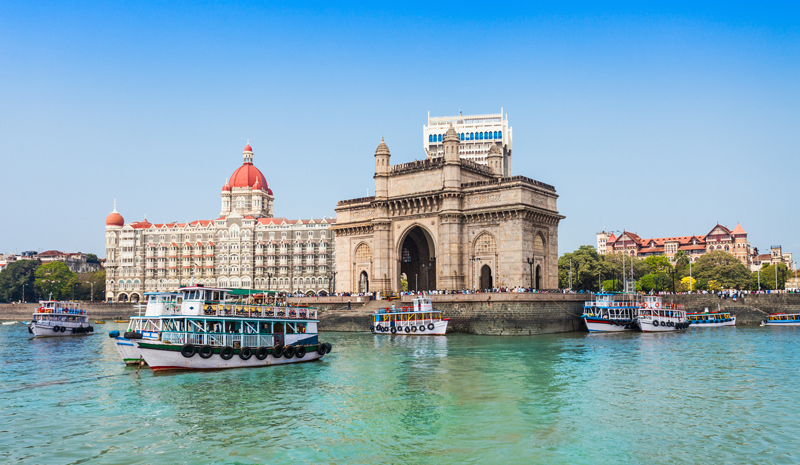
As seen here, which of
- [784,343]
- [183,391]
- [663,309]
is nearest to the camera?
[183,391]

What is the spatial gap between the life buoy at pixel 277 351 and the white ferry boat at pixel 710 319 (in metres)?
48.1

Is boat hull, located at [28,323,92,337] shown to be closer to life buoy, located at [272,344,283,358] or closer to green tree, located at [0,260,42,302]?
life buoy, located at [272,344,283,358]

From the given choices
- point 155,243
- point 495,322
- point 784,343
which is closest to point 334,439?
point 495,322

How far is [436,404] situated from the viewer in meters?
25.2

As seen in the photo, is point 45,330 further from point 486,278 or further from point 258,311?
point 486,278

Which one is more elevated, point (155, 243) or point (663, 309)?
point (155, 243)

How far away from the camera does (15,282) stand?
14375 centimetres

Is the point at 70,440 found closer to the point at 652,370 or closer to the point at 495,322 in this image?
the point at 652,370

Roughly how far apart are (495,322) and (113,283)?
103m

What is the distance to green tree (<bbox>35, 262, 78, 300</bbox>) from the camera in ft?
450

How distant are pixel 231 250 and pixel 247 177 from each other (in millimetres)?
15801

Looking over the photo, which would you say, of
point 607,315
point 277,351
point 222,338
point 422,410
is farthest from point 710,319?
point 422,410

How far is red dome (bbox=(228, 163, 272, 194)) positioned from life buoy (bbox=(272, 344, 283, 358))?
100250 millimetres

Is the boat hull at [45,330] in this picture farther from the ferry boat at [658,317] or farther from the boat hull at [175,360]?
the ferry boat at [658,317]
